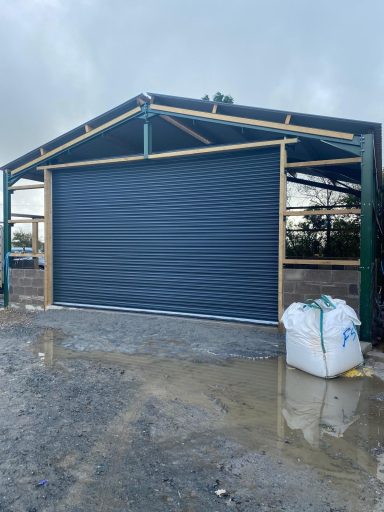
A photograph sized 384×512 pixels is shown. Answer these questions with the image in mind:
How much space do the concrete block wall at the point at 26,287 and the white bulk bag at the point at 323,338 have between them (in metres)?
6.77

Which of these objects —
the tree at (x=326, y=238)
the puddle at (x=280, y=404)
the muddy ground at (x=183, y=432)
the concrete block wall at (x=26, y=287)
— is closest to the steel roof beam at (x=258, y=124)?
the muddy ground at (x=183, y=432)

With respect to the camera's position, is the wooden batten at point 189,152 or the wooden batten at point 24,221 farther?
the wooden batten at point 24,221

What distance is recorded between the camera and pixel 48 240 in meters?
9.99

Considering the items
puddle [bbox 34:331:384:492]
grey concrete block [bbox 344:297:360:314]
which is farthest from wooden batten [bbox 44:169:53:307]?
grey concrete block [bbox 344:297:360:314]

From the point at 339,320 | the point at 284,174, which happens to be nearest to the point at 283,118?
the point at 284,174

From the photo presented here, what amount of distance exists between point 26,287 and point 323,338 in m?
7.75

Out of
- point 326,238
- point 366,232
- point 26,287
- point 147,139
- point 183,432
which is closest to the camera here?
point 183,432

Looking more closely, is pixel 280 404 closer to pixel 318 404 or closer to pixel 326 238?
pixel 318 404

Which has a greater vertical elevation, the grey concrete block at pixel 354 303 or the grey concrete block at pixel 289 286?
the grey concrete block at pixel 289 286

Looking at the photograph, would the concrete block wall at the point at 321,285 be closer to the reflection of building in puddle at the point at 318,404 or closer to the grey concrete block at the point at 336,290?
the grey concrete block at the point at 336,290

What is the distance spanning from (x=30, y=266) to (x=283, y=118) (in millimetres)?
7244

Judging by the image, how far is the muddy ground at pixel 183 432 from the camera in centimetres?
265

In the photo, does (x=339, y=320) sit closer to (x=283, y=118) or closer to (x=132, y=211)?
(x=283, y=118)

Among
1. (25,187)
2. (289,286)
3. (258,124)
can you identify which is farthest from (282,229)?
(25,187)
